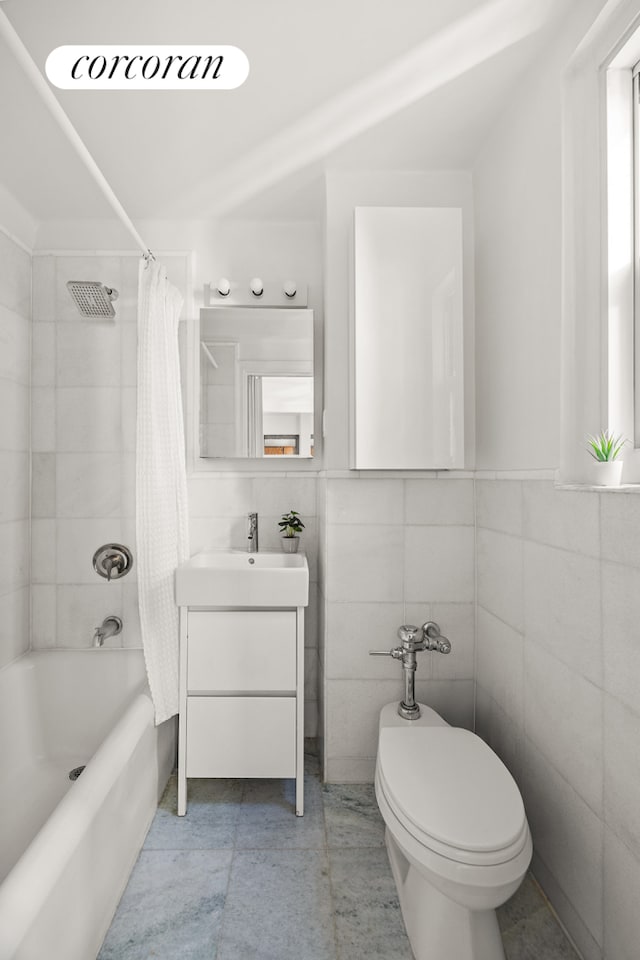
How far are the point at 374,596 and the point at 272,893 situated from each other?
0.96 meters

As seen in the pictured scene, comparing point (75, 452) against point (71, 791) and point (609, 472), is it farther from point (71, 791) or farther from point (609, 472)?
point (609, 472)

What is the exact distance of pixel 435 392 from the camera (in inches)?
76.4

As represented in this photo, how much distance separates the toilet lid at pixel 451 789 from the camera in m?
1.18

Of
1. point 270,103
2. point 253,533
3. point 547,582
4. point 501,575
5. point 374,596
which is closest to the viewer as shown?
point 547,582

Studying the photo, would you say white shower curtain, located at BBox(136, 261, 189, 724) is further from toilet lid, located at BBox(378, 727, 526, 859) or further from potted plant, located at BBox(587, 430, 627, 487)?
potted plant, located at BBox(587, 430, 627, 487)

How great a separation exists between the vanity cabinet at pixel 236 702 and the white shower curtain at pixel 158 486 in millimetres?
113

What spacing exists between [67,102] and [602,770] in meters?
2.34

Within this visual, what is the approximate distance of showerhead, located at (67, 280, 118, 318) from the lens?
82.0 inches

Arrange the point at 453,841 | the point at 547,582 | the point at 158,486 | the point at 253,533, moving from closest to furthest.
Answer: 1. the point at 453,841
2. the point at 547,582
3. the point at 158,486
4. the point at 253,533

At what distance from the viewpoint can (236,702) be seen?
1895 millimetres

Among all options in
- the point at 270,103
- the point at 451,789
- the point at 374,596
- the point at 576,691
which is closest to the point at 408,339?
the point at 270,103

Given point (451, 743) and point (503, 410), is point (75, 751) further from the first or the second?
point (503, 410)

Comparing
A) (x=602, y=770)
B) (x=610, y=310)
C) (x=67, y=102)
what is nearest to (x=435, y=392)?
(x=610, y=310)

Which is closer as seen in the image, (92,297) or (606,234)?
(606,234)
